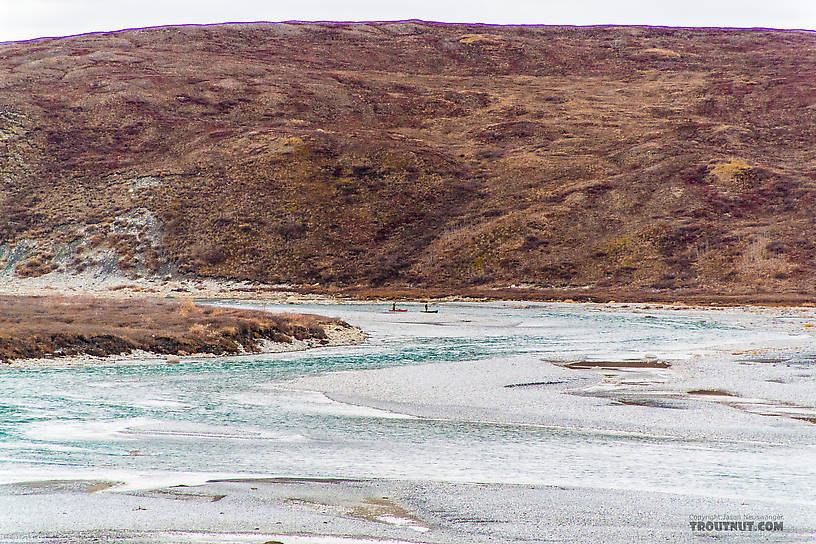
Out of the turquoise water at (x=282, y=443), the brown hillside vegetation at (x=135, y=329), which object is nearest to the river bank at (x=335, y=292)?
the brown hillside vegetation at (x=135, y=329)

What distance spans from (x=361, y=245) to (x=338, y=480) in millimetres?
73994

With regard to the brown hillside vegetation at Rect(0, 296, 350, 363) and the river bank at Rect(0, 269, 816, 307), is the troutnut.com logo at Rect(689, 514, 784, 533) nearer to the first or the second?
the brown hillside vegetation at Rect(0, 296, 350, 363)

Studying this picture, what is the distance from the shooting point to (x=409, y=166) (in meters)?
97.7

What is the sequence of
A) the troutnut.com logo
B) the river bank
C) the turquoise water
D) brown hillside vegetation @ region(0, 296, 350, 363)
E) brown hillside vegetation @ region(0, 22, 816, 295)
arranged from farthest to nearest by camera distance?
brown hillside vegetation @ region(0, 22, 816, 295)
the river bank
brown hillside vegetation @ region(0, 296, 350, 363)
the turquoise water
the troutnut.com logo

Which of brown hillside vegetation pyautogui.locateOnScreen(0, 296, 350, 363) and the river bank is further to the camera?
the river bank

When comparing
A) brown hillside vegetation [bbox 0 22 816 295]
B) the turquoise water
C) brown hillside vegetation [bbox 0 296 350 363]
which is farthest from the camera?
brown hillside vegetation [bbox 0 22 816 295]

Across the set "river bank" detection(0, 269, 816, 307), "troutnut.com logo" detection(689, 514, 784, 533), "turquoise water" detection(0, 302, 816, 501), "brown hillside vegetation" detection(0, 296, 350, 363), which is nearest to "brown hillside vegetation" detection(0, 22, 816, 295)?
"river bank" detection(0, 269, 816, 307)

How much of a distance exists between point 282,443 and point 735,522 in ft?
25.4

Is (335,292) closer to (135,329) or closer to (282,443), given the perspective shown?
(135,329)

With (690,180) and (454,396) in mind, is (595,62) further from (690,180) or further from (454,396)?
(454,396)

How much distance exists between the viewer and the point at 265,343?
35.1 metres

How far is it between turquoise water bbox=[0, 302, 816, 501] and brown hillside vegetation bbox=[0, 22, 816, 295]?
54.2 m

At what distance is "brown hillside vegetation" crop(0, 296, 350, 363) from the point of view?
96.4 ft

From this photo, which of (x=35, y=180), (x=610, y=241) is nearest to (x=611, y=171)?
(x=610, y=241)
